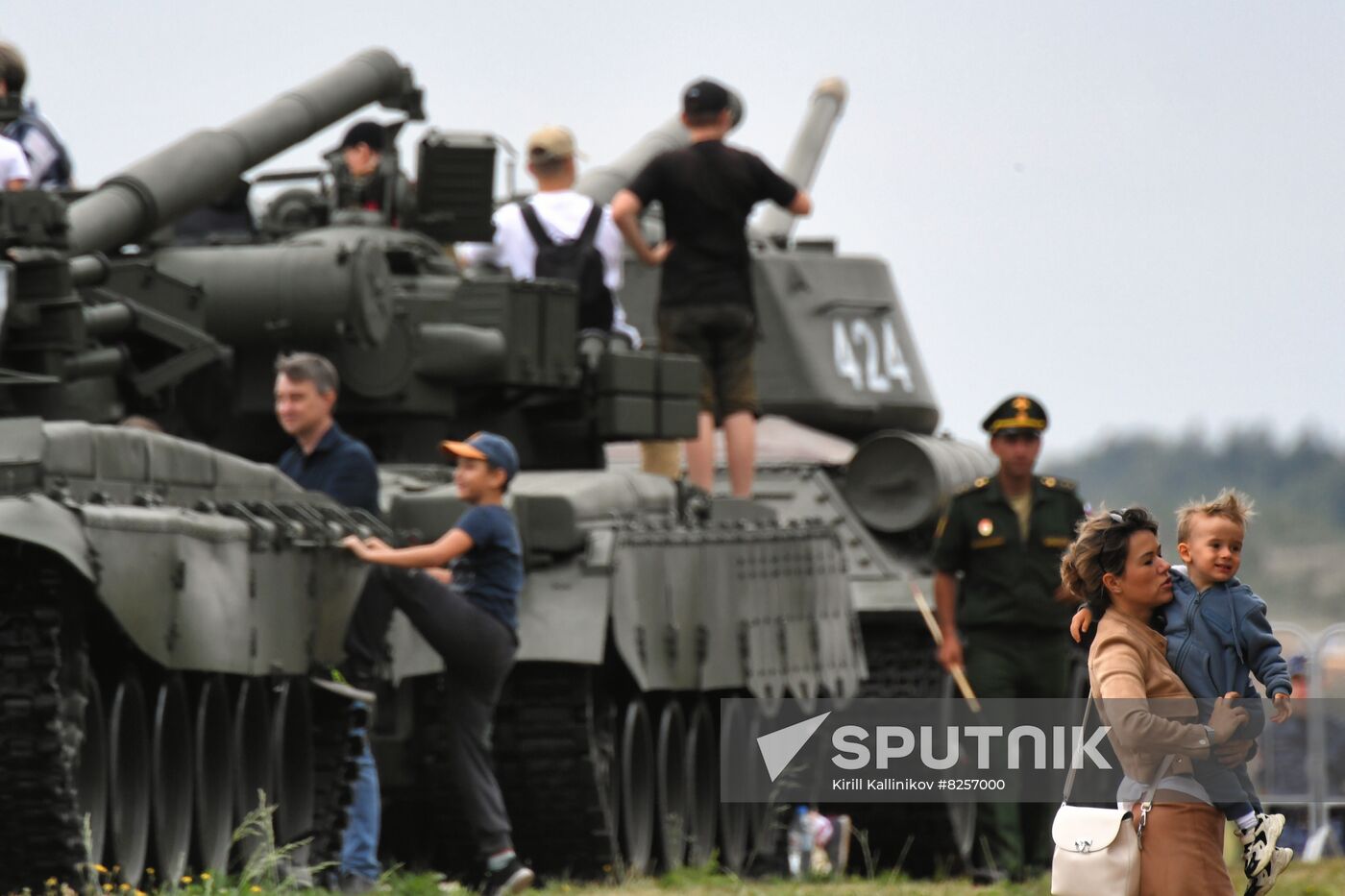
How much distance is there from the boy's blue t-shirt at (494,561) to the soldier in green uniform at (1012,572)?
93.0 inches

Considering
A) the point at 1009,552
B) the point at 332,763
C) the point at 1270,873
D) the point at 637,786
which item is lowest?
the point at 637,786

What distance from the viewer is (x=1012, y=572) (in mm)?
12406

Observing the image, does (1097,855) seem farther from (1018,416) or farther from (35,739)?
(1018,416)

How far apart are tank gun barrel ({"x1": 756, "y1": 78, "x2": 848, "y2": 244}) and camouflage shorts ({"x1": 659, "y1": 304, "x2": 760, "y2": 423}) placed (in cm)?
673

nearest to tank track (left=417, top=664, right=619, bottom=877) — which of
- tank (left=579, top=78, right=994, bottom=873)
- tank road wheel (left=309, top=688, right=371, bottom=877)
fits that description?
tank road wheel (left=309, top=688, right=371, bottom=877)

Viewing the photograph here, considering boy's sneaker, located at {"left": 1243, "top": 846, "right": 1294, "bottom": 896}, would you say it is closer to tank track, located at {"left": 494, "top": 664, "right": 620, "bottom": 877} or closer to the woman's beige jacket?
the woman's beige jacket

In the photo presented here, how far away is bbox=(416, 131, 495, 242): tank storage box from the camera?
1512 cm

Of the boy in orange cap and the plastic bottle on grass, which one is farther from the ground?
the boy in orange cap

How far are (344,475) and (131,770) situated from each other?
1.87 metres

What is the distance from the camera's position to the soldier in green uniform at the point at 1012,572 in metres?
12.4

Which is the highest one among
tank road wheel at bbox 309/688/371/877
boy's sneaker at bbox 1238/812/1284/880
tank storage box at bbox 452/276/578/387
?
tank storage box at bbox 452/276/578/387

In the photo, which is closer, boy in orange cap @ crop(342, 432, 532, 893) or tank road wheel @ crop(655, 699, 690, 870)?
boy in orange cap @ crop(342, 432, 532, 893)

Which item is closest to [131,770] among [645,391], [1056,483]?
[1056,483]

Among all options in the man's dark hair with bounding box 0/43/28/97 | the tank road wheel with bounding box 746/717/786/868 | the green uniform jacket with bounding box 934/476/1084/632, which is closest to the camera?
the man's dark hair with bounding box 0/43/28/97
